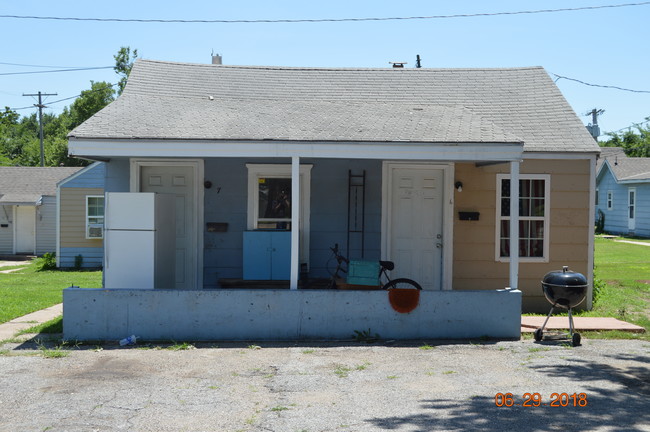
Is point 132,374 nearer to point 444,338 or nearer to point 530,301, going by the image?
point 444,338

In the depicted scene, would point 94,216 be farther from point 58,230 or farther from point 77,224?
point 58,230

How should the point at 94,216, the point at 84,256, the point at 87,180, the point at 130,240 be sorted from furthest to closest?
the point at 87,180, the point at 84,256, the point at 94,216, the point at 130,240

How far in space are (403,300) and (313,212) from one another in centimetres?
280

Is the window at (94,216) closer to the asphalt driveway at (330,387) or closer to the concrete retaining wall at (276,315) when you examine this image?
the concrete retaining wall at (276,315)

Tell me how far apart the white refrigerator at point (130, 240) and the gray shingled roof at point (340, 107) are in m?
1.01

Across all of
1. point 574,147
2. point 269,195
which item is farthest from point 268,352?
point 574,147

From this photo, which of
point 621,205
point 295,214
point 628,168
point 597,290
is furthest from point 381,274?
point 628,168

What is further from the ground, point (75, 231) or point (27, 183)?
point (27, 183)

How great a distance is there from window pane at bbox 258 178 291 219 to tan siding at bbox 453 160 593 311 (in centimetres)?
281

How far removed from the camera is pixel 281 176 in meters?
11.7

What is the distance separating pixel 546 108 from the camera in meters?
12.7

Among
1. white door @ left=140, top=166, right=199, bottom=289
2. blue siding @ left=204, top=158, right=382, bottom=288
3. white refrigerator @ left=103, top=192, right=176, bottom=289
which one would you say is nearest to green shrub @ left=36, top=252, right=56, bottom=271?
white door @ left=140, top=166, right=199, bottom=289

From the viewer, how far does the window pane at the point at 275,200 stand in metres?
11.7

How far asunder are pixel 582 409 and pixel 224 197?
7062 millimetres
